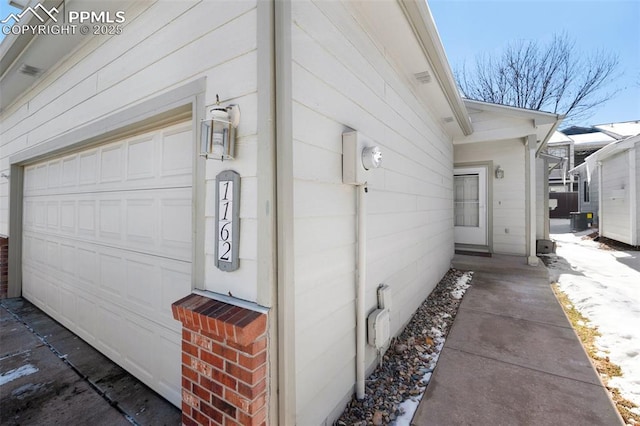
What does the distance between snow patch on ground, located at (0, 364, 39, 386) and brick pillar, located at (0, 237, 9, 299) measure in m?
2.69

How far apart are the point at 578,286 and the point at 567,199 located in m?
17.7

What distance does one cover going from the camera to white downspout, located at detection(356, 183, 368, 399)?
205 centimetres

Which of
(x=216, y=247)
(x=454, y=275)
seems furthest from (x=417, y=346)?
(x=454, y=275)

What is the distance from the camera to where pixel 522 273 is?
5.39 meters

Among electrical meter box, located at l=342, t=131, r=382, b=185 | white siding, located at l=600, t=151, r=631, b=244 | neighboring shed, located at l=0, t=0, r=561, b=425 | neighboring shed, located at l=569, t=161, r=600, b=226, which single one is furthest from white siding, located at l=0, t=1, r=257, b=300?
neighboring shed, located at l=569, t=161, r=600, b=226

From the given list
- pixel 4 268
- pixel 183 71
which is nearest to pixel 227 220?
pixel 183 71

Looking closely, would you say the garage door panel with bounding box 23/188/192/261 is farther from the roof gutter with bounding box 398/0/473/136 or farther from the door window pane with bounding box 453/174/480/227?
the door window pane with bounding box 453/174/480/227

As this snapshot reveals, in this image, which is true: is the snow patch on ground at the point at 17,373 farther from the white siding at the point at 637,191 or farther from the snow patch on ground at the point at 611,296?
the white siding at the point at 637,191

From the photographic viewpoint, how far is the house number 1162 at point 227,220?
1.44 m

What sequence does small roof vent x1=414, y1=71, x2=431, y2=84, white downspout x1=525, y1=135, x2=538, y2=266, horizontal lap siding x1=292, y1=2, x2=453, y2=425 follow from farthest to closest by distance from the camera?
white downspout x1=525, y1=135, x2=538, y2=266
small roof vent x1=414, y1=71, x2=431, y2=84
horizontal lap siding x1=292, y1=2, x2=453, y2=425

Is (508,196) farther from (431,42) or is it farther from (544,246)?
(431,42)

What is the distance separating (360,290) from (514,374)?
1560mm

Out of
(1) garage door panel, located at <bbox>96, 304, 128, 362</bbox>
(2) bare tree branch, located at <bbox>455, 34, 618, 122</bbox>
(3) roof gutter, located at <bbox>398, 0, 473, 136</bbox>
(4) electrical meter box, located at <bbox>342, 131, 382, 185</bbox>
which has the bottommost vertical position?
(1) garage door panel, located at <bbox>96, 304, 128, 362</bbox>

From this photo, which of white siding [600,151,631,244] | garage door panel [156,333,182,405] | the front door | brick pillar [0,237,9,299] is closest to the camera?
garage door panel [156,333,182,405]
